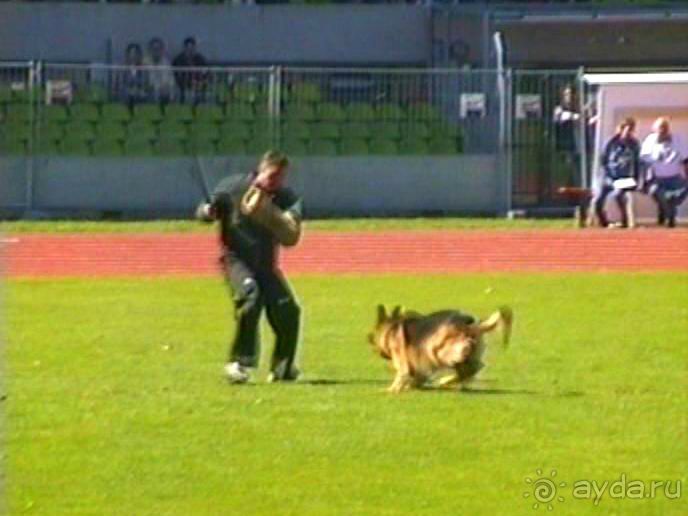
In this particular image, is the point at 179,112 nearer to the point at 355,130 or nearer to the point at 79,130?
the point at 79,130

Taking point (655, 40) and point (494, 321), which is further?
point (655, 40)

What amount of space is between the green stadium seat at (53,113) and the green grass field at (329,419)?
14.3m

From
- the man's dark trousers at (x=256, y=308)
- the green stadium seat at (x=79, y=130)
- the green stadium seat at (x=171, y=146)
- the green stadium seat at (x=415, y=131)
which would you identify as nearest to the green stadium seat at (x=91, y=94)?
the green stadium seat at (x=79, y=130)

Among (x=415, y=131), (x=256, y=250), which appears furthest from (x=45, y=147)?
(x=256, y=250)

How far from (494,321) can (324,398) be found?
1.28 meters

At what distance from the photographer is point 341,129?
39469 millimetres

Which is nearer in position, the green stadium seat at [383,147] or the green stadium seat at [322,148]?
the green stadium seat at [322,148]

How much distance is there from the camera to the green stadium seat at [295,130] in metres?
38.7

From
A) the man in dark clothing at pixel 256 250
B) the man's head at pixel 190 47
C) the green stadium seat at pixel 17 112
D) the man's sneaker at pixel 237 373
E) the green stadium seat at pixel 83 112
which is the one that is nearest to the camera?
the man in dark clothing at pixel 256 250

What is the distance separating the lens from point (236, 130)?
1507 inches

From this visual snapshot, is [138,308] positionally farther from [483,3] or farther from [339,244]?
[483,3]

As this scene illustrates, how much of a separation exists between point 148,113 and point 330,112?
3.06 metres

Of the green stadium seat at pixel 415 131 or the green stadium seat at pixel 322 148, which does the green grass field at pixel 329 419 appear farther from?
the green stadium seat at pixel 322 148

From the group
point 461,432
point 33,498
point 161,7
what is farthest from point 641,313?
point 161,7
